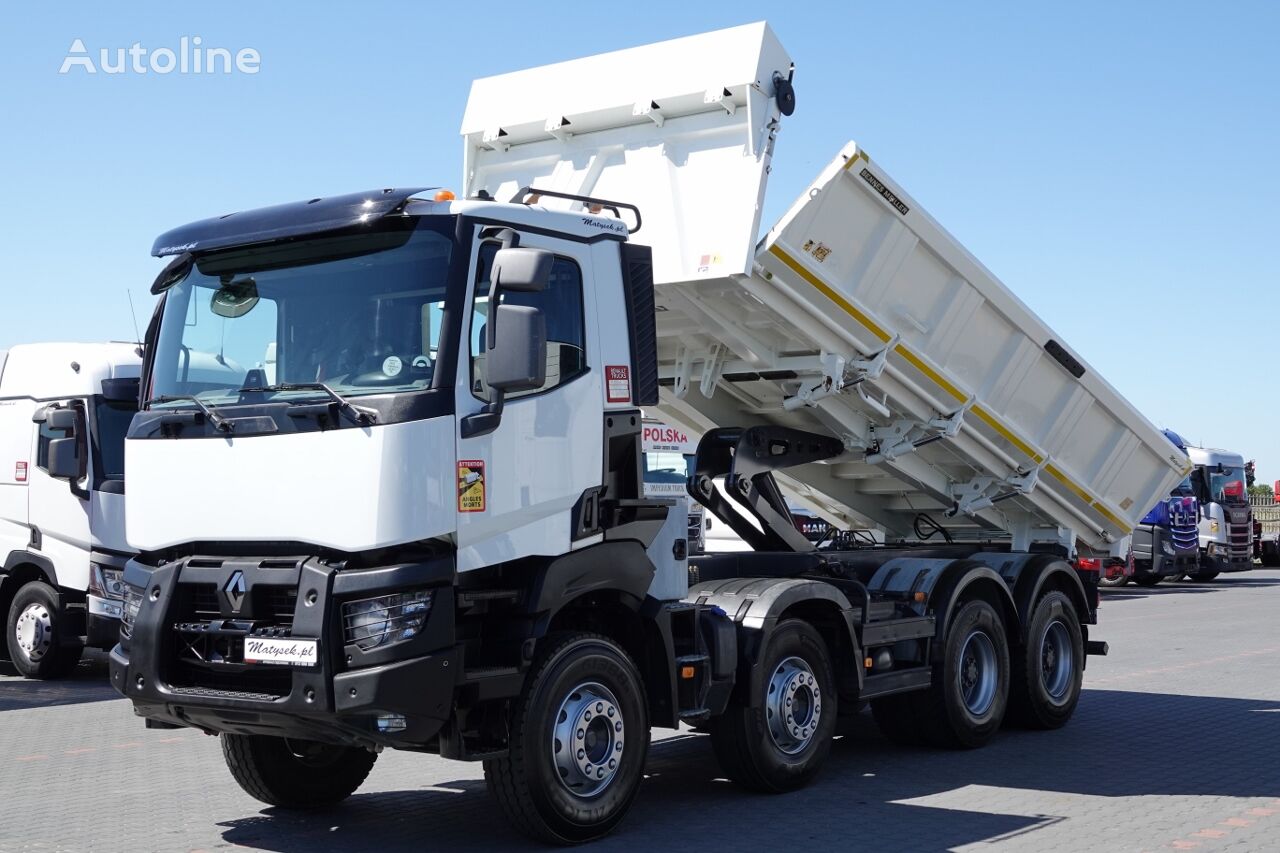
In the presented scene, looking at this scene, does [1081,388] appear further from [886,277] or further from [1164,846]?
[1164,846]

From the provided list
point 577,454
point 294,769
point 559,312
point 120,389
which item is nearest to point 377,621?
point 577,454

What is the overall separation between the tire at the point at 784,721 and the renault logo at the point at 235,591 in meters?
2.81

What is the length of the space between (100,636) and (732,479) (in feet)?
21.1

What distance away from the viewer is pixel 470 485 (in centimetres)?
599

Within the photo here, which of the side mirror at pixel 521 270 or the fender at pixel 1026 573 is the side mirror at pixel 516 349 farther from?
the fender at pixel 1026 573

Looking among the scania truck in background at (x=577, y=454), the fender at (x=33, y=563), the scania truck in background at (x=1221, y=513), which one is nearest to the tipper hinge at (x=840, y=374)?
the scania truck in background at (x=577, y=454)

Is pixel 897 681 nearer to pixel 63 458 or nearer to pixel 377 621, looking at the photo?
pixel 377 621

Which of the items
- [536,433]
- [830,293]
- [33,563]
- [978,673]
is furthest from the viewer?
[33,563]

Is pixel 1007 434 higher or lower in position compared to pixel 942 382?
lower

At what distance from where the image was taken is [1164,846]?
6.50m

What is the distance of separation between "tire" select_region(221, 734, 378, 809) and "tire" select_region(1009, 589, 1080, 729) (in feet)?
15.7

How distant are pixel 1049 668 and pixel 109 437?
8.38m

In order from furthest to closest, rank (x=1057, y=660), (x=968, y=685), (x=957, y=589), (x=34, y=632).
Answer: (x=34, y=632), (x=1057, y=660), (x=968, y=685), (x=957, y=589)

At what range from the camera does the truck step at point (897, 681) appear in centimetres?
850
